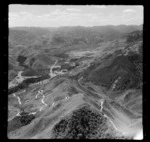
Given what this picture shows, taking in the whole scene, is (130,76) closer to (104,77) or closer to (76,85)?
Result: (104,77)

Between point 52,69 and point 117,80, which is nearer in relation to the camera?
point 117,80

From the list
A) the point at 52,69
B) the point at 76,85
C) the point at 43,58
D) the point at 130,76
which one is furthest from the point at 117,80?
the point at 43,58

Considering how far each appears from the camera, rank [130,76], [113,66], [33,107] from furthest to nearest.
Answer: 1. [113,66]
2. [130,76]
3. [33,107]

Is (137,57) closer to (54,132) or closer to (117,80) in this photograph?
(117,80)

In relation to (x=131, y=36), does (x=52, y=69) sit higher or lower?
lower

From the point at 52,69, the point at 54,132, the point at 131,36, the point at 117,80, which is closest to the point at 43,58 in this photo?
the point at 52,69

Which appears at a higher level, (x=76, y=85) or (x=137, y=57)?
(x=137, y=57)
